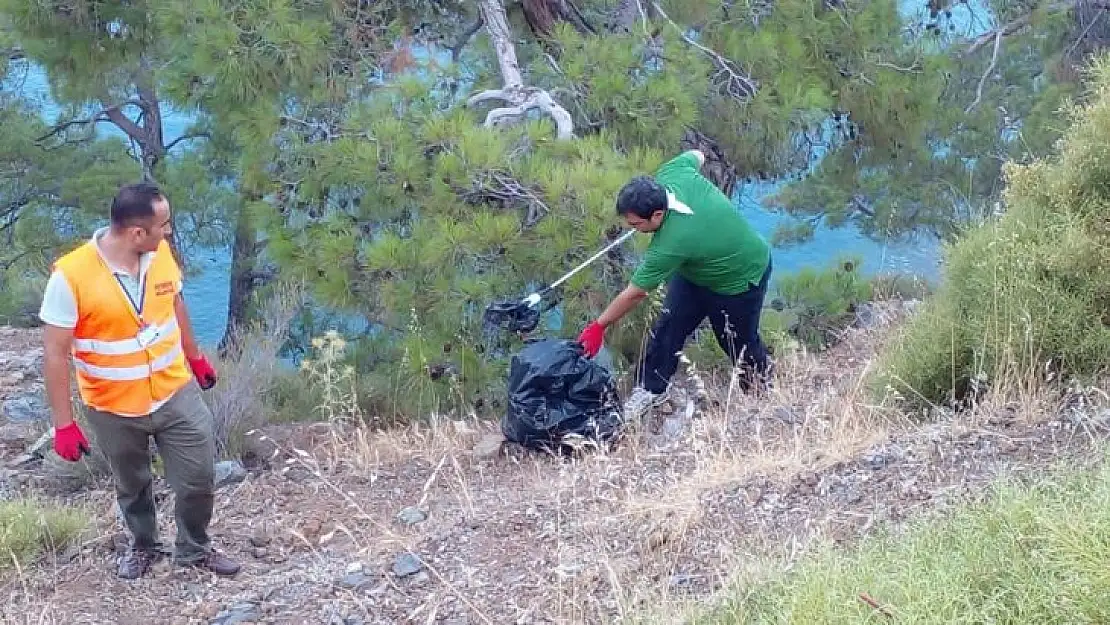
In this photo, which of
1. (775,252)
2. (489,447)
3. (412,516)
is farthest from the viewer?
(775,252)

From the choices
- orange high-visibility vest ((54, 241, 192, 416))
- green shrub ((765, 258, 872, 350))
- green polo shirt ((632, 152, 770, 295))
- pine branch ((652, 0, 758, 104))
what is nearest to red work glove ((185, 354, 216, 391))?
orange high-visibility vest ((54, 241, 192, 416))

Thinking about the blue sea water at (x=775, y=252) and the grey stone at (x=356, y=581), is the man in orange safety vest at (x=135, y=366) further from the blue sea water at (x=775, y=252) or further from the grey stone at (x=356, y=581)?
the blue sea water at (x=775, y=252)

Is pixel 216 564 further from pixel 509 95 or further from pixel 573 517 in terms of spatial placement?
pixel 509 95

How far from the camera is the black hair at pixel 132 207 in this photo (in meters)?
4.04

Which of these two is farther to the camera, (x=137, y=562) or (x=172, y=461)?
(x=137, y=562)

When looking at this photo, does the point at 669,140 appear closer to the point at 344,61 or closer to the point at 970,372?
the point at 344,61

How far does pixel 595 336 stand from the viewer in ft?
18.1

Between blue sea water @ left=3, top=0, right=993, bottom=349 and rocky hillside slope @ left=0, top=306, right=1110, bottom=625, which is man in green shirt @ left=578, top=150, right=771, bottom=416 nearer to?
rocky hillside slope @ left=0, top=306, right=1110, bottom=625

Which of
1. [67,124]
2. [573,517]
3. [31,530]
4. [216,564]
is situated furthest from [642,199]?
[67,124]

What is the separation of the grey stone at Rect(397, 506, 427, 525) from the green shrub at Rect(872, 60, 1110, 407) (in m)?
1.94

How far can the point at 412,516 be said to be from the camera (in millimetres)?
4883

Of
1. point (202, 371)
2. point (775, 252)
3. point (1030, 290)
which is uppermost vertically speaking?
point (1030, 290)

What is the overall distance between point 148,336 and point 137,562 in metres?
1.03

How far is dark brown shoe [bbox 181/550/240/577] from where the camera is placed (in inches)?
182
